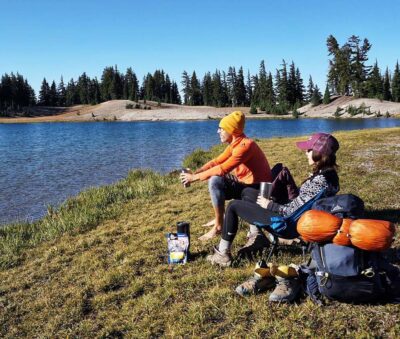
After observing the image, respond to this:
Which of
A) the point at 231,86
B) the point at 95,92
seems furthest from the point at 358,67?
the point at 95,92

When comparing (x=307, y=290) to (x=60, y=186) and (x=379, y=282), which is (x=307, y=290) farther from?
(x=60, y=186)

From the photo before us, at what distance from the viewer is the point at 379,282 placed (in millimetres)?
4195

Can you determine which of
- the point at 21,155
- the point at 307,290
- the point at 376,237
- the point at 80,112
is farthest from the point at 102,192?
the point at 80,112

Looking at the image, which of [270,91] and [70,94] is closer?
[270,91]

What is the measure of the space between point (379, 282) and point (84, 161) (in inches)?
923

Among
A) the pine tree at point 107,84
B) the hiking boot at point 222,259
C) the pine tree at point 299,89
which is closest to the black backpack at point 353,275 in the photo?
the hiking boot at point 222,259

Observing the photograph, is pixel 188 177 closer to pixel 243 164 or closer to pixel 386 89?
pixel 243 164

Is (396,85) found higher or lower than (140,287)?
higher

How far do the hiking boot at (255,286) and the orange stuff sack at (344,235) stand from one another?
48.0 inches

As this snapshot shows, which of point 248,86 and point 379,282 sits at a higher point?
point 248,86

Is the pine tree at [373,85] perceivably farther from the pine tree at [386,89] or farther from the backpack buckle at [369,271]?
the backpack buckle at [369,271]

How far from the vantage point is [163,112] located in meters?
109

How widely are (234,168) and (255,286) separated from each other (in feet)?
6.99

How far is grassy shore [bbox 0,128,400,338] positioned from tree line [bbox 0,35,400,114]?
89.8 metres
